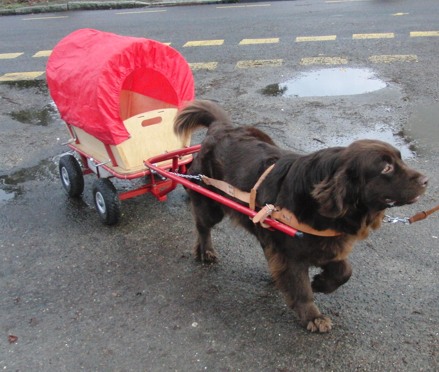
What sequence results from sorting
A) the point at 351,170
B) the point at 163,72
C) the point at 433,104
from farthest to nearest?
1. the point at 433,104
2. the point at 163,72
3. the point at 351,170

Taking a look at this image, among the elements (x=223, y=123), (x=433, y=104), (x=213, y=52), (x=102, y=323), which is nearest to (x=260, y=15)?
(x=213, y=52)

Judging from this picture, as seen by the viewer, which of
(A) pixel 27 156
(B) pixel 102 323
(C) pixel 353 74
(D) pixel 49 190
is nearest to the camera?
(B) pixel 102 323

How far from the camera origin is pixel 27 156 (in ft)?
20.5

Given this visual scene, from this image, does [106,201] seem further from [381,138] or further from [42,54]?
[42,54]

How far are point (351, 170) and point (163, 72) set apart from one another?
95.4 inches

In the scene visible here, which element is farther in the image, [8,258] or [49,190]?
[49,190]

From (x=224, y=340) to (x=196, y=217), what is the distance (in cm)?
107

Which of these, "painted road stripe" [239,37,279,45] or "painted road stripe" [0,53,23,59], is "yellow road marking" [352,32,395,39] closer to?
"painted road stripe" [239,37,279,45]

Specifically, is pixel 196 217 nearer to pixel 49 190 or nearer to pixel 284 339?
pixel 284 339

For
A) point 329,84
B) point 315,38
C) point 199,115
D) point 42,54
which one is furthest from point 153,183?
point 42,54

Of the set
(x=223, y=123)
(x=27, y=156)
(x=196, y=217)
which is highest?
(x=223, y=123)

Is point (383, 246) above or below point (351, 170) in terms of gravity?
below

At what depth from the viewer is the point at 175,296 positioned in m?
3.65

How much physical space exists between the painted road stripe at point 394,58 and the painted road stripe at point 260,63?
1758mm
